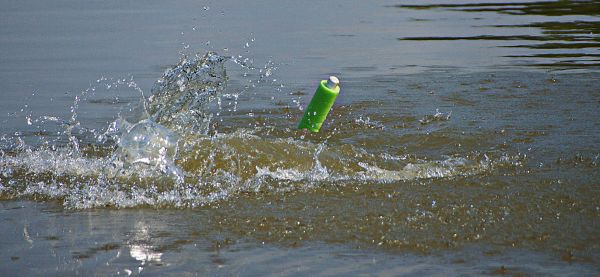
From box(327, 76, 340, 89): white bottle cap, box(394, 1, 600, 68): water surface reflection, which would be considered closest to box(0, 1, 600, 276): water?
box(394, 1, 600, 68): water surface reflection

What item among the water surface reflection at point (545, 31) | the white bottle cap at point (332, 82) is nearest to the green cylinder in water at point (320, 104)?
the white bottle cap at point (332, 82)

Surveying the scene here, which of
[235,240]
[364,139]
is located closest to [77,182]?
[235,240]

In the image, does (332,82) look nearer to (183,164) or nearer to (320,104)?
(320,104)

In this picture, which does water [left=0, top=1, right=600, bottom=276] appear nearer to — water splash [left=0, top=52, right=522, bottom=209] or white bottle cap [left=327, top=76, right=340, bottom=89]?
water splash [left=0, top=52, right=522, bottom=209]

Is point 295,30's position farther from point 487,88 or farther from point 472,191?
point 472,191

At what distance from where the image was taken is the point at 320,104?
745cm

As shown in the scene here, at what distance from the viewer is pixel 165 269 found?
4668 mm

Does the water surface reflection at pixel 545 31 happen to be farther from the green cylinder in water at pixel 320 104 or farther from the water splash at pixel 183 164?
the water splash at pixel 183 164

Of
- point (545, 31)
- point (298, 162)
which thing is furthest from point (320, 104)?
point (545, 31)

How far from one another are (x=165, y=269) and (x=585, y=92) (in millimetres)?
5941

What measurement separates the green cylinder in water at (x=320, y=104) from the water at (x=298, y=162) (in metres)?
0.13

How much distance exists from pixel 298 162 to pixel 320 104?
66cm

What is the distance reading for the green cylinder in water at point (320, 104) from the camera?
727cm

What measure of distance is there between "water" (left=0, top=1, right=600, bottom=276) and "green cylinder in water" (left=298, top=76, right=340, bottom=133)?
0.41 ft
